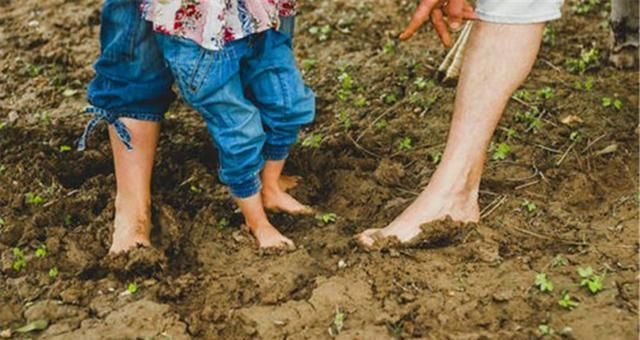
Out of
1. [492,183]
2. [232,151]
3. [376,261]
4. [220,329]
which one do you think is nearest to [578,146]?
[492,183]

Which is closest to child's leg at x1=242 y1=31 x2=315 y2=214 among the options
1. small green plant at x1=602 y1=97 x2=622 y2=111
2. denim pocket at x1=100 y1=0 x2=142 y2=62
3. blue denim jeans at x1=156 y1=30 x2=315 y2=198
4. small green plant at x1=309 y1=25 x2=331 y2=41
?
blue denim jeans at x1=156 y1=30 x2=315 y2=198

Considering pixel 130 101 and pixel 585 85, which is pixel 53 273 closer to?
pixel 130 101

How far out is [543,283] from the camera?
264 centimetres

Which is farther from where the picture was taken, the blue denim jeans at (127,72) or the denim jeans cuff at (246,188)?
the denim jeans cuff at (246,188)

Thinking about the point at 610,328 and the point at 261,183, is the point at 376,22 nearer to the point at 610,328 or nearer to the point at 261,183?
the point at 261,183

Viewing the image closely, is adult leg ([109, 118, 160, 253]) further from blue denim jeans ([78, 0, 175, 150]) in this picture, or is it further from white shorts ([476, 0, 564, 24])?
white shorts ([476, 0, 564, 24])

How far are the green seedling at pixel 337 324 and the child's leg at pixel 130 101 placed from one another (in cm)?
77

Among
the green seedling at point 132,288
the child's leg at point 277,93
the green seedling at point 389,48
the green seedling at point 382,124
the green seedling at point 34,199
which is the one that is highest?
the child's leg at point 277,93

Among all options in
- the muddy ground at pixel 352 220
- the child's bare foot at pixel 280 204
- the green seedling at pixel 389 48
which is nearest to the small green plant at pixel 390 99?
the muddy ground at pixel 352 220

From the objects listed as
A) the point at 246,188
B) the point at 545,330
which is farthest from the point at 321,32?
the point at 545,330

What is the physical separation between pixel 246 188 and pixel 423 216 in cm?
58

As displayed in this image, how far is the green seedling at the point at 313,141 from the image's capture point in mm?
3588

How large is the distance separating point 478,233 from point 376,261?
355 millimetres

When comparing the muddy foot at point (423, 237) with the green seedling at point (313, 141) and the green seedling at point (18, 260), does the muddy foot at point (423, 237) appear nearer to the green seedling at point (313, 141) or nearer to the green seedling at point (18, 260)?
the green seedling at point (313, 141)
